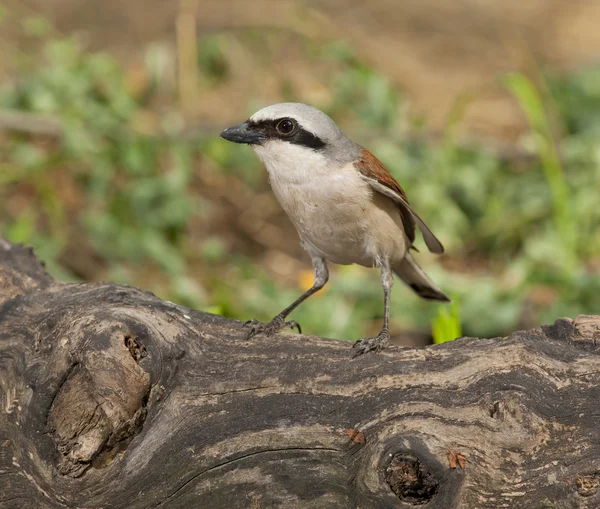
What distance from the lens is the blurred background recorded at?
6891 mm

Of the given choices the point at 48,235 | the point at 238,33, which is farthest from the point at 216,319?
the point at 238,33

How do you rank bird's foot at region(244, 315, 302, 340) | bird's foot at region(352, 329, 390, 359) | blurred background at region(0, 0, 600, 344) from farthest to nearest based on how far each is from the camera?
blurred background at region(0, 0, 600, 344)
bird's foot at region(244, 315, 302, 340)
bird's foot at region(352, 329, 390, 359)

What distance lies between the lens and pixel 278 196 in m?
4.47

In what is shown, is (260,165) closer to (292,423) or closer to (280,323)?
(280,323)

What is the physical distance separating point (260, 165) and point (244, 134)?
4.39m

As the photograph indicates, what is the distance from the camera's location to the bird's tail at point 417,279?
16.8ft

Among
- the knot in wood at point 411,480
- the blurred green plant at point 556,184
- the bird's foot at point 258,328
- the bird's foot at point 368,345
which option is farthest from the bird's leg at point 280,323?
the blurred green plant at point 556,184

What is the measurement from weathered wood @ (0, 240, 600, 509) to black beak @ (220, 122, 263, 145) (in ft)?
3.54

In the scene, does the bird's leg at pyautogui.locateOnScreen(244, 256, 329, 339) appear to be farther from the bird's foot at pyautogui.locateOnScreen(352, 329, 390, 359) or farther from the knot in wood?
the knot in wood

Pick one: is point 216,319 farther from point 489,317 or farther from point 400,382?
point 489,317

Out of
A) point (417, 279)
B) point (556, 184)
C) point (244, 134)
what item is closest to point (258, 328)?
point (244, 134)

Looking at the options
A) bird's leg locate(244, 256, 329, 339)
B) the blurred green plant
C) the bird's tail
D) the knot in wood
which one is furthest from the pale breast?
the blurred green plant

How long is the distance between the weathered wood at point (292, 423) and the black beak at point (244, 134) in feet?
3.54

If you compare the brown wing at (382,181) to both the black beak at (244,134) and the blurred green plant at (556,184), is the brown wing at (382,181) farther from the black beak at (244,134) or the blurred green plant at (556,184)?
the blurred green plant at (556,184)
